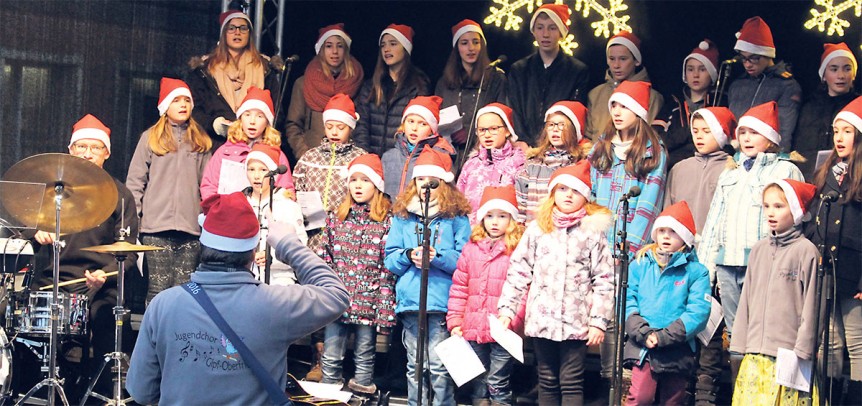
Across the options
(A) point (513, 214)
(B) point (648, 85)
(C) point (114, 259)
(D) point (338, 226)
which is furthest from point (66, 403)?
(B) point (648, 85)

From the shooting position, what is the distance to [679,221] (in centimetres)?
706

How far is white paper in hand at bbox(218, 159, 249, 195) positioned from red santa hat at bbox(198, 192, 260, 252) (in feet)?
12.0

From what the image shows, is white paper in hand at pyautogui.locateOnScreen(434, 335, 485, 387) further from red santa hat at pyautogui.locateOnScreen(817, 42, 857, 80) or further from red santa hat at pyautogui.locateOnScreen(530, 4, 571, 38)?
red santa hat at pyautogui.locateOnScreen(817, 42, 857, 80)

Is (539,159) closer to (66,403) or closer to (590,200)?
(590,200)

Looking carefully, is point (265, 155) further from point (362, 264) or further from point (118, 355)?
point (118, 355)

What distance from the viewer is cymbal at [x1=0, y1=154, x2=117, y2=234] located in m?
7.38

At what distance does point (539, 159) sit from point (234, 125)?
2208 mm

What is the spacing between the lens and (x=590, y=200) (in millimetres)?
7422

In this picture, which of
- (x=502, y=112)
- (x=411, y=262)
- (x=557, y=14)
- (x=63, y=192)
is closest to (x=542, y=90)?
(x=557, y=14)

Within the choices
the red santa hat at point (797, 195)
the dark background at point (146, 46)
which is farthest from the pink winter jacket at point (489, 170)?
the red santa hat at point (797, 195)

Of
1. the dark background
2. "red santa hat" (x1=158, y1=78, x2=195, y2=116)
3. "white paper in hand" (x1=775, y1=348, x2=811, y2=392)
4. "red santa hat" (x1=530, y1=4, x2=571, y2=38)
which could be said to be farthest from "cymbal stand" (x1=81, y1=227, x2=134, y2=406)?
"white paper in hand" (x1=775, y1=348, x2=811, y2=392)

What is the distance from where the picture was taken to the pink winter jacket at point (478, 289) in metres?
7.29

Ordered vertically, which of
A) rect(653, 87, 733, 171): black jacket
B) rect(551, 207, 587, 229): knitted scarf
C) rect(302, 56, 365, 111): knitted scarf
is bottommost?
rect(551, 207, 587, 229): knitted scarf

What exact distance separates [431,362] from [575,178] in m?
1.39
